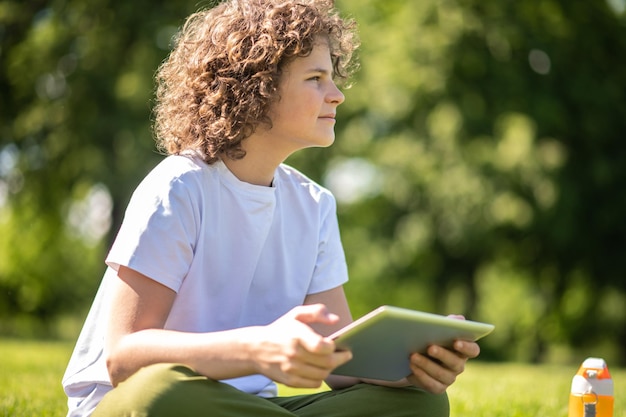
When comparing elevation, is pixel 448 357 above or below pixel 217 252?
below

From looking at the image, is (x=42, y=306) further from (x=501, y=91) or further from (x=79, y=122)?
(x=501, y=91)

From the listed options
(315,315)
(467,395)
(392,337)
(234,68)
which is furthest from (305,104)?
(467,395)

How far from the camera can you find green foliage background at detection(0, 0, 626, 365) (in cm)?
1591

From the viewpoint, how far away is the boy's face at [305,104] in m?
2.97

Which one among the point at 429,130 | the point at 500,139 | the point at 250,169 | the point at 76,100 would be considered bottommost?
the point at 250,169

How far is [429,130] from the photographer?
57.3 feet

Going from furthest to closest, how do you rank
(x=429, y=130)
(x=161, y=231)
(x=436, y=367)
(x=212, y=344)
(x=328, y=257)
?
1. (x=429, y=130)
2. (x=328, y=257)
3. (x=436, y=367)
4. (x=161, y=231)
5. (x=212, y=344)

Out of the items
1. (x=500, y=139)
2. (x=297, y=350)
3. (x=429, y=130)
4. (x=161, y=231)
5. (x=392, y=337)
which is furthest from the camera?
(x=429, y=130)

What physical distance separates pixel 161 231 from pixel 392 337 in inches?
30.0

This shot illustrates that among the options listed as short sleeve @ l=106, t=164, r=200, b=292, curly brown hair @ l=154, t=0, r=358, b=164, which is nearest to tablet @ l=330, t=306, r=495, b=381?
short sleeve @ l=106, t=164, r=200, b=292

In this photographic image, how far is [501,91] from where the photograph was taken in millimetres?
16656

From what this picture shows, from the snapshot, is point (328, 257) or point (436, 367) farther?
point (328, 257)

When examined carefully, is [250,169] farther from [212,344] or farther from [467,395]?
[467,395]

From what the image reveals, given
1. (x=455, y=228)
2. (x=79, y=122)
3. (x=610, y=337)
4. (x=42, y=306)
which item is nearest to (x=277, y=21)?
(x=79, y=122)
